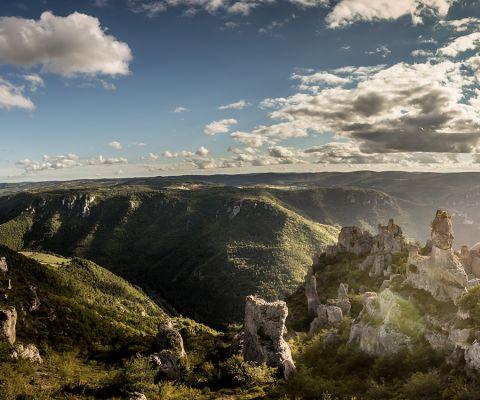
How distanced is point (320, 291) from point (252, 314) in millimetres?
77917

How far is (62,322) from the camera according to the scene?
7736 inches

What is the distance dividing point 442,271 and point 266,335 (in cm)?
2816

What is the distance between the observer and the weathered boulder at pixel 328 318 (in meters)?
86.9

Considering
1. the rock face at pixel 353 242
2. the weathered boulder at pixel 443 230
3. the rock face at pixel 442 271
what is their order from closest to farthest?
1. the rock face at pixel 442 271
2. the weathered boulder at pixel 443 230
3. the rock face at pixel 353 242

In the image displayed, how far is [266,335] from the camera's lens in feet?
199

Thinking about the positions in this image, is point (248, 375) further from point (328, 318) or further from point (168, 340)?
point (328, 318)

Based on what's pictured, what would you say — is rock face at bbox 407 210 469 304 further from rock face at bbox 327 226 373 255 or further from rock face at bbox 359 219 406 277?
rock face at bbox 327 226 373 255

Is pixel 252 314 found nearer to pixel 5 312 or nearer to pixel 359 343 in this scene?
pixel 359 343

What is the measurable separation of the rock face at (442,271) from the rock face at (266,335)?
22.1 metres

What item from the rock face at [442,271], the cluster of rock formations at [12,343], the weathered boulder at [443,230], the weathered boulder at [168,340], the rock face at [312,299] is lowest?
the cluster of rock formations at [12,343]

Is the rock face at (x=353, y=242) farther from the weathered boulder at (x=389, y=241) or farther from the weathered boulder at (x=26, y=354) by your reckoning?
the weathered boulder at (x=26, y=354)

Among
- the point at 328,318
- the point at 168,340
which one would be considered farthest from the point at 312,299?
the point at 168,340

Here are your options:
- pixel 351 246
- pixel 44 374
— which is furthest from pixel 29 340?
pixel 351 246

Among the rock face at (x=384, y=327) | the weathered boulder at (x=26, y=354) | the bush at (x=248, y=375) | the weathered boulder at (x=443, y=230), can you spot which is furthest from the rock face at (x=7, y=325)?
the weathered boulder at (x=443, y=230)
